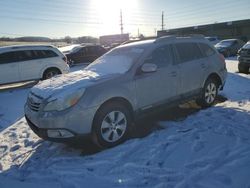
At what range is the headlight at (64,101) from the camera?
4.99m

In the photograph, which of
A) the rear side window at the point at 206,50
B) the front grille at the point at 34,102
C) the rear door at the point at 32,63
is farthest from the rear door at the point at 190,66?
the rear door at the point at 32,63

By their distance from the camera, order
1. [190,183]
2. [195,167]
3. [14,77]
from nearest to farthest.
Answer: [190,183] < [195,167] < [14,77]

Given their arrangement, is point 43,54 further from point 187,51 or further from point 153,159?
point 153,159

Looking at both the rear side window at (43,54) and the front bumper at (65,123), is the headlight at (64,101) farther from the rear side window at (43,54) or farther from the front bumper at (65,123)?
the rear side window at (43,54)

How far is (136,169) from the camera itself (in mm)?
4418

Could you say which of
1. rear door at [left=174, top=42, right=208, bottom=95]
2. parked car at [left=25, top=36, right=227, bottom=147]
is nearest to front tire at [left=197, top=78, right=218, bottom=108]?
parked car at [left=25, top=36, right=227, bottom=147]

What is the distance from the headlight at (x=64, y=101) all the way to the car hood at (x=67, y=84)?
0.21ft

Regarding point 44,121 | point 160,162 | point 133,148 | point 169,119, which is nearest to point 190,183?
point 160,162

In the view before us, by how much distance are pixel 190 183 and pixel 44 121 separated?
249 centimetres

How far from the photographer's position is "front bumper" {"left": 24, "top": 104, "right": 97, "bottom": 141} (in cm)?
492

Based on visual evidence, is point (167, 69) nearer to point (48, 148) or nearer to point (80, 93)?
point (80, 93)

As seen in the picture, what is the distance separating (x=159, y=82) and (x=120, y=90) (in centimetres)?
106

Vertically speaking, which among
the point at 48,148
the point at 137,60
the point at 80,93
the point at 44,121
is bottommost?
the point at 48,148

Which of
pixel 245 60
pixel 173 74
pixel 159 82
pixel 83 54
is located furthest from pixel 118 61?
pixel 83 54
